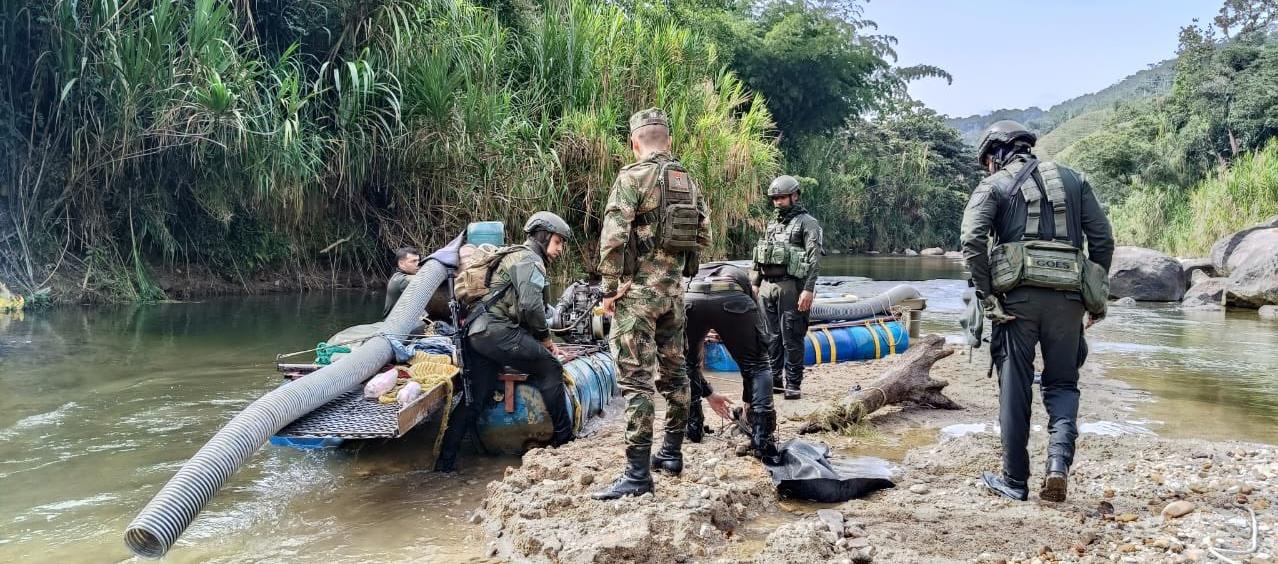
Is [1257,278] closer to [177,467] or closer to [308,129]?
[308,129]

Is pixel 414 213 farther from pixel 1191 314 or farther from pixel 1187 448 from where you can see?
pixel 1191 314

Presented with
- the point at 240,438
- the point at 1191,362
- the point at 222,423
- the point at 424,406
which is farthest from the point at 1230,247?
the point at 240,438

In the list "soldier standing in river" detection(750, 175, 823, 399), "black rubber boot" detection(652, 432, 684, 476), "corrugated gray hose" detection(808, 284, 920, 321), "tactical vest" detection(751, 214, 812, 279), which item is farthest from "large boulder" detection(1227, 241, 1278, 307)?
"black rubber boot" detection(652, 432, 684, 476)

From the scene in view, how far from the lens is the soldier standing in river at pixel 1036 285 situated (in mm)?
3801

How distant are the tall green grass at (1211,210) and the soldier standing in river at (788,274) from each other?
62.5 feet

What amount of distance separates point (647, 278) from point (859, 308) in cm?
603

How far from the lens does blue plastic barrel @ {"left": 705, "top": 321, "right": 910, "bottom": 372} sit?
8430 mm

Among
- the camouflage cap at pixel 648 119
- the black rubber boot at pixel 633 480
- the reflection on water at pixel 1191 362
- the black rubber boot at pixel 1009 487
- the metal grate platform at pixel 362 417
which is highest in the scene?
the camouflage cap at pixel 648 119

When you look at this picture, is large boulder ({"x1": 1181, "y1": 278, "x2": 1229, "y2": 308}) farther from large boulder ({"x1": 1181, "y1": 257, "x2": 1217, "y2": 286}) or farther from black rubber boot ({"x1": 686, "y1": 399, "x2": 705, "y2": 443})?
black rubber boot ({"x1": 686, "y1": 399, "x2": 705, "y2": 443})

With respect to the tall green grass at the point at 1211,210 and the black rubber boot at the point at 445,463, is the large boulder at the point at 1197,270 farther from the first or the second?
the black rubber boot at the point at 445,463

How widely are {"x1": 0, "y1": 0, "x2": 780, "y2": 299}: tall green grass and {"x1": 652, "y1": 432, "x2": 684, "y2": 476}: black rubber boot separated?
8.65 m

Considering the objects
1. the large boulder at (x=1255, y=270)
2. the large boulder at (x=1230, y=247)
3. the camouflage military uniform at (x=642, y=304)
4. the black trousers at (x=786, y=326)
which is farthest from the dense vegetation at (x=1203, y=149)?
the camouflage military uniform at (x=642, y=304)

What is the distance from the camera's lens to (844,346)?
8945mm

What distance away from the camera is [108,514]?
13.8 feet
